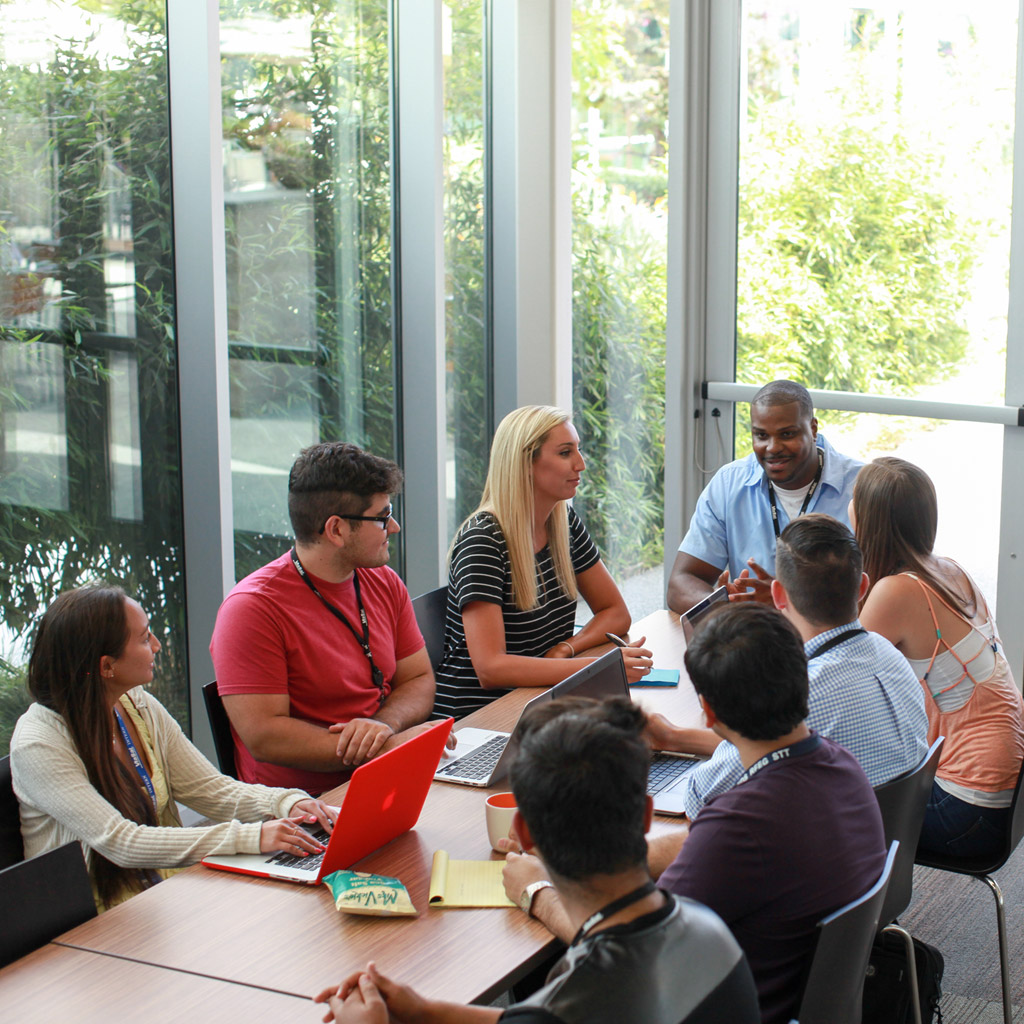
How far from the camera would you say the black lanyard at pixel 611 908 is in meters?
1.38

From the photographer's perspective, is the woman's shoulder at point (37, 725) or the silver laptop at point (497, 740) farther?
the silver laptop at point (497, 740)

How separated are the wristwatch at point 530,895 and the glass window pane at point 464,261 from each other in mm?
3310

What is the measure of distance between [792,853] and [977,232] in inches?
153

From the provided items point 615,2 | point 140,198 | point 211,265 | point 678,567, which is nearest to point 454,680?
point 678,567

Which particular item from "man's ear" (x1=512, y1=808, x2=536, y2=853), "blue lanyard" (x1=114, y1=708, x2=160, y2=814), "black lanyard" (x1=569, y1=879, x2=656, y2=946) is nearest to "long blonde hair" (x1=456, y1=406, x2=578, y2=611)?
"blue lanyard" (x1=114, y1=708, x2=160, y2=814)

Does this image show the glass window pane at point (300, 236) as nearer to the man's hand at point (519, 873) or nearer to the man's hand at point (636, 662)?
the man's hand at point (636, 662)

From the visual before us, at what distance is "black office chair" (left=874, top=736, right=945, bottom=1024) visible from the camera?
2.14m

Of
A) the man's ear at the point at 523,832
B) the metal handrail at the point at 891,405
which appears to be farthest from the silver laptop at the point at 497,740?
the metal handrail at the point at 891,405

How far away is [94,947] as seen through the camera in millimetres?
1858

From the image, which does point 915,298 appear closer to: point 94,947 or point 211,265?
point 211,265

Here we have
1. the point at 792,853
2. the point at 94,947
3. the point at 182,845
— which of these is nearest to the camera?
the point at 792,853

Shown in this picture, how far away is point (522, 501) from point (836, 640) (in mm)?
1264

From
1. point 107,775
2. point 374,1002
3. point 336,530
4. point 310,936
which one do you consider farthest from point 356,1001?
point 336,530

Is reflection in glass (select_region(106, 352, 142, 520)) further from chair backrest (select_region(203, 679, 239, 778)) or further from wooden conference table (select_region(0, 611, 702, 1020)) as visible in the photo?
wooden conference table (select_region(0, 611, 702, 1020))
